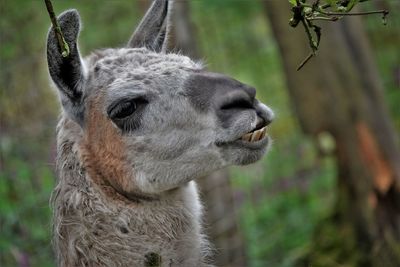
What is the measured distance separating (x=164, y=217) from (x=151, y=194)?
14 centimetres

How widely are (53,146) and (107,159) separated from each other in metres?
2.71

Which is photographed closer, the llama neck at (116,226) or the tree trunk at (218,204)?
the llama neck at (116,226)

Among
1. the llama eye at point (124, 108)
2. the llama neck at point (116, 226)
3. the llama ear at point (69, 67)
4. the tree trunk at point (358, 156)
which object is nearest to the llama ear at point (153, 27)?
the llama ear at point (69, 67)

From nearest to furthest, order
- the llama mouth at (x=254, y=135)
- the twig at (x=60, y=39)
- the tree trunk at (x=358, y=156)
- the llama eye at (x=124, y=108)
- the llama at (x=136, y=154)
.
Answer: the twig at (x=60, y=39) < the llama mouth at (x=254, y=135) < the llama at (x=136, y=154) < the llama eye at (x=124, y=108) < the tree trunk at (x=358, y=156)

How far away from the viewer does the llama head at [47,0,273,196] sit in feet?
14.3

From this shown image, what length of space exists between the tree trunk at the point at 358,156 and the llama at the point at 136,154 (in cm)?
390

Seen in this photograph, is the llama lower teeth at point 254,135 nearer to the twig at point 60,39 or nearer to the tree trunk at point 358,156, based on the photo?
the twig at point 60,39

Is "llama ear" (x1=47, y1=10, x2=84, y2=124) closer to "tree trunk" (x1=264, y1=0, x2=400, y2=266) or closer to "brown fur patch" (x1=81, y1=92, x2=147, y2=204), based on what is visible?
"brown fur patch" (x1=81, y1=92, x2=147, y2=204)

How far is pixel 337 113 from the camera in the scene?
8.55 meters

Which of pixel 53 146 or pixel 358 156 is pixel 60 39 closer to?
pixel 53 146

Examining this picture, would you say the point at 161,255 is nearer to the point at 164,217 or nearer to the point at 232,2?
the point at 164,217

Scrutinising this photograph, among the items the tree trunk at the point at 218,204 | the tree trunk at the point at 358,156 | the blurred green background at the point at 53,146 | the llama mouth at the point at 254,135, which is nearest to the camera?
the llama mouth at the point at 254,135

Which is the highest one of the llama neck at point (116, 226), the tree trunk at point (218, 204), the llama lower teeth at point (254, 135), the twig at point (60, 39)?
the twig at point (60, 39)

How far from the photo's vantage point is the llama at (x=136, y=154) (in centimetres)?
447
